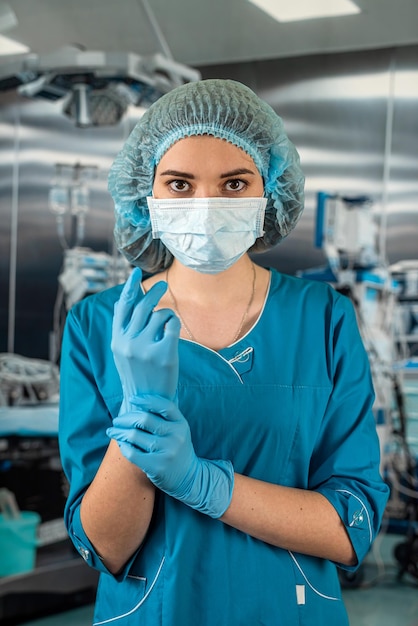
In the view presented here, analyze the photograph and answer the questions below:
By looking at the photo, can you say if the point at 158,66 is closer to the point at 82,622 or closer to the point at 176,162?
the point at 176,162

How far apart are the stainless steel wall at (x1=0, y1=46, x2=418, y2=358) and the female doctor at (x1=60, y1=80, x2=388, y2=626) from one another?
2822 millimetres

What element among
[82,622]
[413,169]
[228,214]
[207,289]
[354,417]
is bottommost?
[82,622]

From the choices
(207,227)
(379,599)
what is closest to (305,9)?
(379,599)

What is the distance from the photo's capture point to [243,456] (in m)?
1.16

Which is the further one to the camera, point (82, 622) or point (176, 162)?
point (82, 622)

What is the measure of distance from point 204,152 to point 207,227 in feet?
0.38

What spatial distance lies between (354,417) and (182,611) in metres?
0.39

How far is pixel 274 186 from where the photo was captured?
1.29 m


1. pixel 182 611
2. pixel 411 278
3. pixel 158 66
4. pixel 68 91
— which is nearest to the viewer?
pixel 182 611

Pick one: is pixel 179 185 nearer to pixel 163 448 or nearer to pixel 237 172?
pixel 237 172

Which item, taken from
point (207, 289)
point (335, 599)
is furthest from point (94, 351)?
point (335, 599)

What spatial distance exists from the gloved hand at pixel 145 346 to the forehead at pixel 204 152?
0.25m

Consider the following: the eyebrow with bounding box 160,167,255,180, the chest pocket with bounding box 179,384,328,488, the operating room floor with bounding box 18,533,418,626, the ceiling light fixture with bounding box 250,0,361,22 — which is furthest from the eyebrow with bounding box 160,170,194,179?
the ceiling light fixture with bounding box 250,0,361,22

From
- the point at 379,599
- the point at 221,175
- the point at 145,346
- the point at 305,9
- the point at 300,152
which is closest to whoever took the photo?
the point at 145,346
